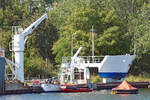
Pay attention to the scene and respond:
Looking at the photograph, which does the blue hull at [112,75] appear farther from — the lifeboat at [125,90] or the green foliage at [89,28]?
the lifeboat at [125,90]

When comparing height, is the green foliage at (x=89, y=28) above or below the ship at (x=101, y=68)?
above

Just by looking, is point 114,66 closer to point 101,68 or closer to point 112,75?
point 112,75

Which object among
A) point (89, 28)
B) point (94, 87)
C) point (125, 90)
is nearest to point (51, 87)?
point (94, 87)

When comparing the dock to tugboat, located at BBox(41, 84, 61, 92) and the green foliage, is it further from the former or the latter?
the green foliage

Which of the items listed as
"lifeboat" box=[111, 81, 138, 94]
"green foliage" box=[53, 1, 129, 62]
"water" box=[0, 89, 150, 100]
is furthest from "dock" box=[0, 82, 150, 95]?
"green foliage" box=[53, 1, 129, 62]

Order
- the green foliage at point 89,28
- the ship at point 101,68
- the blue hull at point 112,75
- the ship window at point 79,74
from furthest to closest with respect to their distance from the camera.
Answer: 1. the green foliage at point 89,28
2. the ship window at point 79,74
3. the blue hull at point 112,75
4. the ship at point 101,68

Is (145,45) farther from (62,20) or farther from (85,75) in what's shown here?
(62,20)

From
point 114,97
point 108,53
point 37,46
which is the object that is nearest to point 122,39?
point 108,53

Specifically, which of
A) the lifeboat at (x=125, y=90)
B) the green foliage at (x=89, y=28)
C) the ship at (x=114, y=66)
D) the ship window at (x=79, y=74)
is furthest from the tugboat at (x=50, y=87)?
the green foliage at (x=89, y=28)

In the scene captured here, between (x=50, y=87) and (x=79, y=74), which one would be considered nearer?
(x=50, y=87)

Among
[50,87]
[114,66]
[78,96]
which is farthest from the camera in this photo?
[114,66]

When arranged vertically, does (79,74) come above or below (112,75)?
above

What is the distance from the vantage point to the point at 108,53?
262ft

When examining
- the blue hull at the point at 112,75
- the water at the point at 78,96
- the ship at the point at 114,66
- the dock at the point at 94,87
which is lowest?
the water at the point at 78,96
